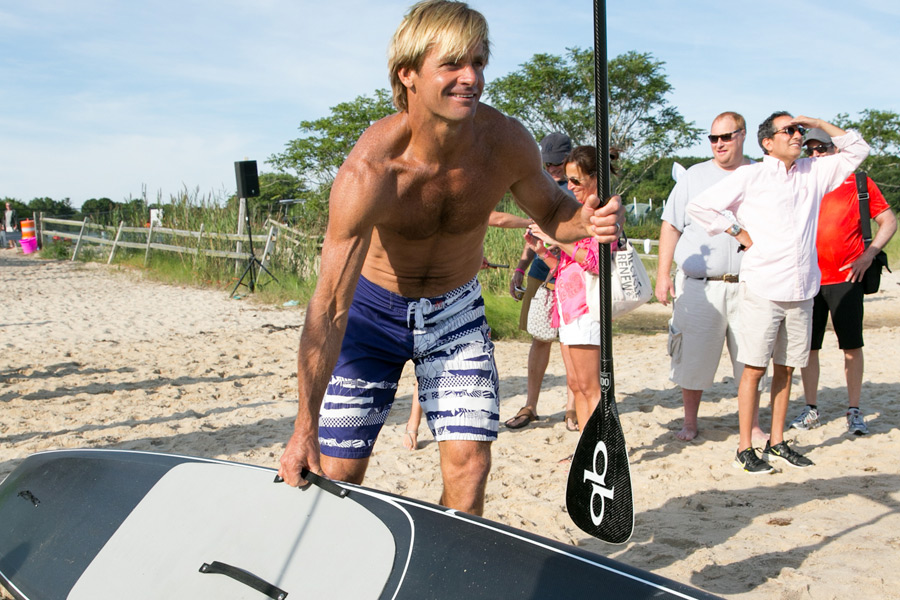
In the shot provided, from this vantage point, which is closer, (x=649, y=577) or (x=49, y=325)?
(x=649, y=577)

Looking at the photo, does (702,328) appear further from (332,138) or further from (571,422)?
(332,138)

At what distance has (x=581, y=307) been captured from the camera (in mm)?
4363

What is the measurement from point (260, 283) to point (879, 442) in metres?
11.4

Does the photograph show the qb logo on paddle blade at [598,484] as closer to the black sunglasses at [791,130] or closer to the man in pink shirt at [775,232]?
the man in pink shirt at [775,232]

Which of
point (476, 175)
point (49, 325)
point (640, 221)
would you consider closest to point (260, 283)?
point (49, 325)

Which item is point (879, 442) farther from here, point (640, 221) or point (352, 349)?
point (640, 221)

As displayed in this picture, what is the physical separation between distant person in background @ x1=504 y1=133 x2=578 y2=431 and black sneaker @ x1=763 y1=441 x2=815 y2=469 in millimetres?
1306

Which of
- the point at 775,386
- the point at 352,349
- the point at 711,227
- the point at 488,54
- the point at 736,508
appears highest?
the point at 488,54

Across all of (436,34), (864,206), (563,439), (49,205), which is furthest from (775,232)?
(49,205)

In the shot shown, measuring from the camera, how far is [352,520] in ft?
6.89

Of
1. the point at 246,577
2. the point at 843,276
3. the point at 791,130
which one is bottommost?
the point at 246,577

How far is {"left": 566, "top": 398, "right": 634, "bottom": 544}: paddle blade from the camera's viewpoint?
8.49 feet

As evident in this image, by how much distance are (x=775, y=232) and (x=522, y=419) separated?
7.25 feet

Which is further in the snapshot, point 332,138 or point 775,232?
point 332,138
